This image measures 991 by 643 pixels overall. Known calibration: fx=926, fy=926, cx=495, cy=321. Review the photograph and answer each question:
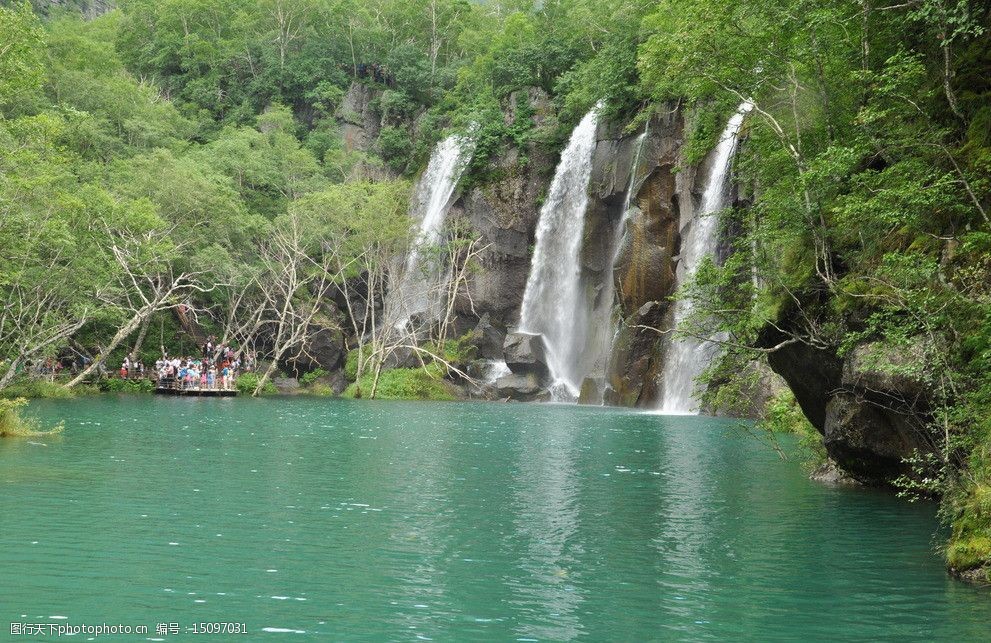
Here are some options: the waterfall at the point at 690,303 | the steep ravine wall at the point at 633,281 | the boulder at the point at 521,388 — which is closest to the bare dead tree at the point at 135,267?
the steep ravine wall at the point at 633,281

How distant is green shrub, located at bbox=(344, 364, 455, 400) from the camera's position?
47906 millimetres

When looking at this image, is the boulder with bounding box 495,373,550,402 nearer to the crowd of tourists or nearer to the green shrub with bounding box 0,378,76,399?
the crowd of tourists

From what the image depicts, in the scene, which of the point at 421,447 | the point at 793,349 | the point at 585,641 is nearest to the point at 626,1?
the point at 421,447

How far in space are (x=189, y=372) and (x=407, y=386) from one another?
1095 centimetres

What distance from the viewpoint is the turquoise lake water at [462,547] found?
7961 mm

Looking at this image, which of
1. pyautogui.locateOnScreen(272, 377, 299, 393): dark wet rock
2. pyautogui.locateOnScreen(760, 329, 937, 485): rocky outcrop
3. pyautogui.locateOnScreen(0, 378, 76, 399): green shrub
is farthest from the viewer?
pyautogui.locateOnScreen(272, 377, 299, 393): dark wet rock

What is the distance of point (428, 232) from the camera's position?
2035 inches

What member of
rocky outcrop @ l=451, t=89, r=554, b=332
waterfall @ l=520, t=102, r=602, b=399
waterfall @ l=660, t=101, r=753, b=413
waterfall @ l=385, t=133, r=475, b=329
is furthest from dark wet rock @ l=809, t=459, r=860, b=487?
rocky outcrop @ l=451, t=89, r=554, b=332

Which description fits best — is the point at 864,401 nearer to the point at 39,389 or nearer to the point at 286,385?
the point at 39,389

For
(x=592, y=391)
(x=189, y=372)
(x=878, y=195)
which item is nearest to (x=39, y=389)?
(x=189, y=372)

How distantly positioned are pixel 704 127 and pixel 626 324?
2128cm

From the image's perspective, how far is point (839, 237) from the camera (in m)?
13.9

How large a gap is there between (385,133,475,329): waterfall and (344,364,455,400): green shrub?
2773 mm

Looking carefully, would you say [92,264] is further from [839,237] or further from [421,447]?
[839,237]
